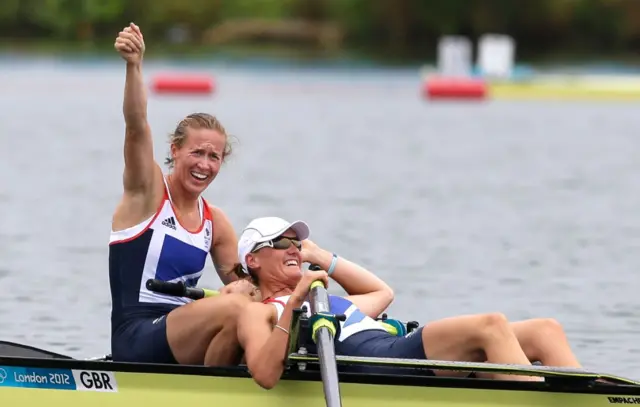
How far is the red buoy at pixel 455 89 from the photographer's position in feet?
140

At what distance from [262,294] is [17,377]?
3.92 feet

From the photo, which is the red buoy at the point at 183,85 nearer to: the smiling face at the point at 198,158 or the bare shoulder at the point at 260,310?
the smiling face at the point at 198,158

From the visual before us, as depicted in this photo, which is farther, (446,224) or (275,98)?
(275,98)

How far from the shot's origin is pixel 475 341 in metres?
7.19

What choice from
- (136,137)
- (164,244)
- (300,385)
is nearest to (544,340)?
(300,385)

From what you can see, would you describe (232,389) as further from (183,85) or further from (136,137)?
(183,85)

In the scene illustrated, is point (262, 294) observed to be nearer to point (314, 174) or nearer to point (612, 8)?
point (314, 174)

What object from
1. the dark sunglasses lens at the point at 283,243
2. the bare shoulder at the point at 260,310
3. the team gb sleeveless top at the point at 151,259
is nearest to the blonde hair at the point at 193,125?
the team gb sleeveless top at the point at 151,259

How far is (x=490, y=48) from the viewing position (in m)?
46.5

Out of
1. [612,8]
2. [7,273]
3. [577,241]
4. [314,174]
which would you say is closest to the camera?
[7,273]

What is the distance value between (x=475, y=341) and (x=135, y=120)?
180 centimetres

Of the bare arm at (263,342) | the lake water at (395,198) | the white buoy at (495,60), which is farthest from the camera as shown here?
the white buoy at (495,60)

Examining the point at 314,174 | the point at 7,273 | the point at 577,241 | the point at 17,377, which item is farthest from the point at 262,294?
the point at 314,174

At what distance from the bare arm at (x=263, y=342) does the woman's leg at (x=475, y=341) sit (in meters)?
0.65
